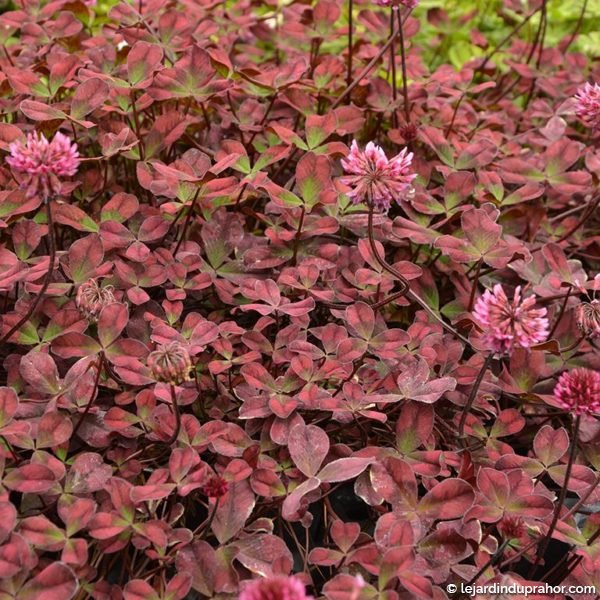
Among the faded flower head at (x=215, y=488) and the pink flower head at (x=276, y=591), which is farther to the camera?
the faded flower head at (x=215, y=488)

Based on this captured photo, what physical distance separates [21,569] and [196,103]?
104 centimetres

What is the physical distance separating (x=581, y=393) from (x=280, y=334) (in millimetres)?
475

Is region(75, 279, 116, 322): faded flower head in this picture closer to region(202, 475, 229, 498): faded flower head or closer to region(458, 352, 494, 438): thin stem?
region(202, 475, 229, 498): faded flower head

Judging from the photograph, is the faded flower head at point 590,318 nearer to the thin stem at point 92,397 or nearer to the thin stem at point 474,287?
the thin stem at point 474,287

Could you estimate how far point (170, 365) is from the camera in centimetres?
105

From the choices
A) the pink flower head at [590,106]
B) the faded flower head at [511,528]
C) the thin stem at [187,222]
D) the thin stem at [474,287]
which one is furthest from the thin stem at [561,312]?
the thin stem at [187,222]

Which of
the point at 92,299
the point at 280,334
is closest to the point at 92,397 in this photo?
the point at 92,299

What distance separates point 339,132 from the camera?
166 centimetres

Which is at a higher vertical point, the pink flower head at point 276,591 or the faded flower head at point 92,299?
the pink flower head at point 276,591

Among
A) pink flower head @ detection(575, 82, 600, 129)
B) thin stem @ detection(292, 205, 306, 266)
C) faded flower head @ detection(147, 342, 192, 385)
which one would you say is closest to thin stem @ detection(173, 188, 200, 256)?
thin stem @ detection(292, 205, 306, 266)

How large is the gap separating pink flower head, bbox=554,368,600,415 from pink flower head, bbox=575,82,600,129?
530mm

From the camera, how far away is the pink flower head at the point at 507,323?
1080 mm

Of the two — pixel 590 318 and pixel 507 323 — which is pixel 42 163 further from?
pixel 590 318

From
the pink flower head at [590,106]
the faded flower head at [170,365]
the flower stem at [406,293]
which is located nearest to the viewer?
the faded flower head at [170,365]
